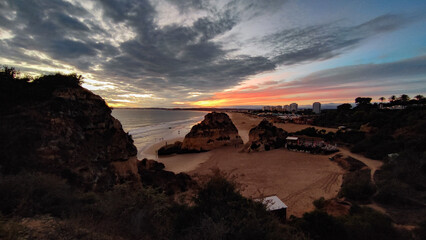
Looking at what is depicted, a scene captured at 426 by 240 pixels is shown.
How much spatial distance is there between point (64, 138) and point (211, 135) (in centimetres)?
1989

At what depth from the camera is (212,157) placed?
74.6 feet

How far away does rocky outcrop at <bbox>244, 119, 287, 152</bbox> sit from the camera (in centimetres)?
2448

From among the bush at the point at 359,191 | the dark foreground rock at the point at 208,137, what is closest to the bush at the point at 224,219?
the bush at the point at 359,191

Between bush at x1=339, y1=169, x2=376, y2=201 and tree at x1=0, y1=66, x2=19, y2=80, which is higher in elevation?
tree at x1=0, y1=66, x2=19, y2=80

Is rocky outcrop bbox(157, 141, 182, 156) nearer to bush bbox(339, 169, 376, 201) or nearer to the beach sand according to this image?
the beach sand

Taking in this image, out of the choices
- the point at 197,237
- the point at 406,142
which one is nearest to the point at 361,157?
the point at 406,142

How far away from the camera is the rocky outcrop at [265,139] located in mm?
24484

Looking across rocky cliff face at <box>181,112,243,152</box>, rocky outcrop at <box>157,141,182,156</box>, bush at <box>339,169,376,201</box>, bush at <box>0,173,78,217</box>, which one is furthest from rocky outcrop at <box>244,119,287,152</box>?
bush at <box>0,173,78,217</box>

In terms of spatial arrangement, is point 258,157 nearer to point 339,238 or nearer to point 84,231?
point 339,238

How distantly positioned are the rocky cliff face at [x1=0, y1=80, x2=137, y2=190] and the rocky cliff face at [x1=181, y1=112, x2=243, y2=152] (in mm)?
15243

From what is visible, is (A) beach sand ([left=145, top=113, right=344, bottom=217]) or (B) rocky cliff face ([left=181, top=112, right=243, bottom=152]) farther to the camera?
(B) rocky cliff face ([left=181, top=112, right=243, bottom=152])

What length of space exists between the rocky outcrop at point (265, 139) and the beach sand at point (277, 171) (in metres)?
1.31

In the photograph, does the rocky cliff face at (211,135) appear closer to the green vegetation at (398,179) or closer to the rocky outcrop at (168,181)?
the rocky outcrop at (168,181)

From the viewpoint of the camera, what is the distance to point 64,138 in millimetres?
8727
